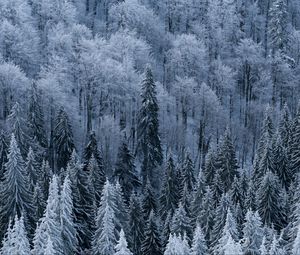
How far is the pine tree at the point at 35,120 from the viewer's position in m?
75.6

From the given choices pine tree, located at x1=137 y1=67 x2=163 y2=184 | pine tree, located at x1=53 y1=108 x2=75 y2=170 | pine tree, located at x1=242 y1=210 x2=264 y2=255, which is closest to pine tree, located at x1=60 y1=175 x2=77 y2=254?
pine tree, located at x1=242 y1=210 x2=264 y2=255

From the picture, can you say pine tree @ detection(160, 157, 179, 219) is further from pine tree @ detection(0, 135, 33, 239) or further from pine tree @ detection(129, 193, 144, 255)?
pine tree @ detection(0, 135, 33, 239)

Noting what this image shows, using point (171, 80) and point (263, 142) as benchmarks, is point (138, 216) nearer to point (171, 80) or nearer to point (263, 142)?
point (263, 142)

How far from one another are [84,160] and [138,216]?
62.9 ft

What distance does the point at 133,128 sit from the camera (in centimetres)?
8712

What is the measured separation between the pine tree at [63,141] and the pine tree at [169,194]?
542 inches

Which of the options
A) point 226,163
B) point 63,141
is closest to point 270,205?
point 226,163

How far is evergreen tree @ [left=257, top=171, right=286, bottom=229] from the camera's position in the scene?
189 ft

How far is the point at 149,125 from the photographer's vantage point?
251 ft

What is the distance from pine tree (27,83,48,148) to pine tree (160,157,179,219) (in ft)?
57.4

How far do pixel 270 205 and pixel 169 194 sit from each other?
519 inches

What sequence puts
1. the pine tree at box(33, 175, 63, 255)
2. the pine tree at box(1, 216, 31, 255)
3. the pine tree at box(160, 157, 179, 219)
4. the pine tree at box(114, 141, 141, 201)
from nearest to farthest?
the pine tree at box(1, 216, 31, 255), the pine tree at box(33, 175, 63, 255), the pine tree at box(160, 157, 179, 219), the pine tree at box(114, 141, 141, 201)

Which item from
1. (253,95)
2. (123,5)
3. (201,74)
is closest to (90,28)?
(123,5)

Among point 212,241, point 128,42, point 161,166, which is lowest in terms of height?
point 161,166
